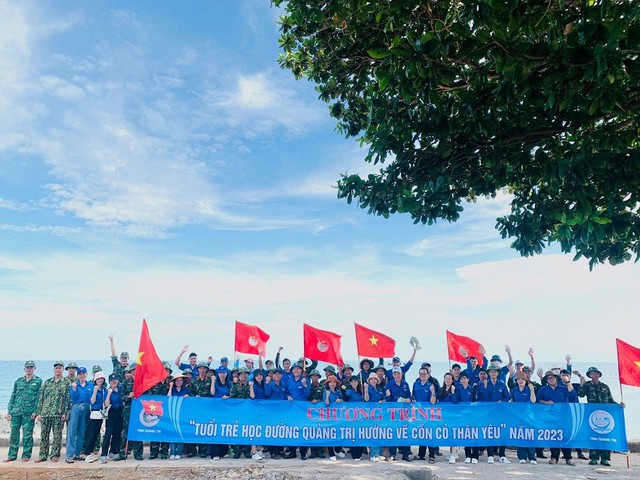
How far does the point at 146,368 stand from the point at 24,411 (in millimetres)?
2831

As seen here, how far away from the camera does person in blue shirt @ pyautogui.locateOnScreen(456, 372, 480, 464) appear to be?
9945mm

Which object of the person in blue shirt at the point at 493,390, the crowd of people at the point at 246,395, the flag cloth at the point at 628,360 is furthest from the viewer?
the person in blue shirt at the point at 493,390

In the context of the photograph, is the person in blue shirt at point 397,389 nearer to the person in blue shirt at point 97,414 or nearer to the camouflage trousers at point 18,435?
the person in blue shirt at point 97,414

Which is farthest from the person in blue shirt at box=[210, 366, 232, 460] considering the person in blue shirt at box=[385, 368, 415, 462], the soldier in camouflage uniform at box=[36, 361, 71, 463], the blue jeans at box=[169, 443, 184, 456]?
the person in blue shirt at box=[385, 368, 415, 462]

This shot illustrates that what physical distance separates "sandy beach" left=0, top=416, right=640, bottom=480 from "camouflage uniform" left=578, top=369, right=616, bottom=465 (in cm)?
28

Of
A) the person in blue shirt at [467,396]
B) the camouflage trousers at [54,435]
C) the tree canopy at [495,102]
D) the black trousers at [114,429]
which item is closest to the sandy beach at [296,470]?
the person in blue shirt at [467,396]

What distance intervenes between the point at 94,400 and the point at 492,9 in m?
9.90

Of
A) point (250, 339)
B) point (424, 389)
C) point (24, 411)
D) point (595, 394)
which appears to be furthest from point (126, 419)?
point (595, 394)

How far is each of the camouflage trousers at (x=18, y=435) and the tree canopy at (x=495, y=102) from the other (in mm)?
8004

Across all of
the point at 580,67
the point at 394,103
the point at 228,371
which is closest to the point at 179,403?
the point at 228,371

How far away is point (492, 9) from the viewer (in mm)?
4820

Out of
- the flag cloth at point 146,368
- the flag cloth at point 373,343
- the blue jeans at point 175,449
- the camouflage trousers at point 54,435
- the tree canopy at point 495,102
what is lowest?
the blue jeans at point 175,449

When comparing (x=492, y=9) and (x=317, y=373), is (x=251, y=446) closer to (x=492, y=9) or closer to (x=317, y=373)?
(x=317, y=373)

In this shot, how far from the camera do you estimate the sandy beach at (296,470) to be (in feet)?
27.5
